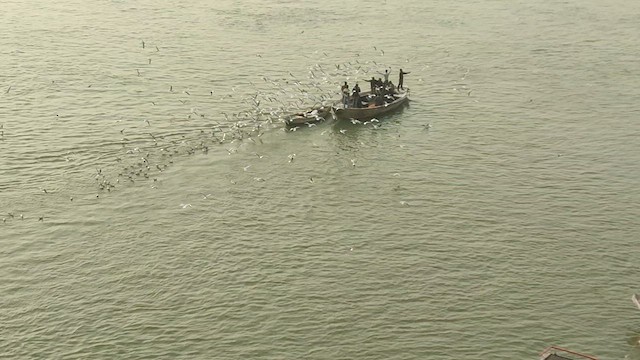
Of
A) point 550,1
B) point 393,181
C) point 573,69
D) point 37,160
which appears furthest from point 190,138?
point 550,1

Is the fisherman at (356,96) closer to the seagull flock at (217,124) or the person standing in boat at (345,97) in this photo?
the person standing in boat at (345,97)

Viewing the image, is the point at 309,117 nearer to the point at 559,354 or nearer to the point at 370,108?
the point at 370,108

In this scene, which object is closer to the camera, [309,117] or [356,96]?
[309,117]

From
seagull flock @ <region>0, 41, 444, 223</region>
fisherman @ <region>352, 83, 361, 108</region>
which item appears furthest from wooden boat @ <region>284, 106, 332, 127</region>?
fisherman @ <region>352, 83, 361, 108</region>

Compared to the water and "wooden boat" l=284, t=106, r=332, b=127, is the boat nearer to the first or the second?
the water

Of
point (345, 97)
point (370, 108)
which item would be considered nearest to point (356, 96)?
point (345, 97)

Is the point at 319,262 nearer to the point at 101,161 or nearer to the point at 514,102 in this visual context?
the point at 101,161
